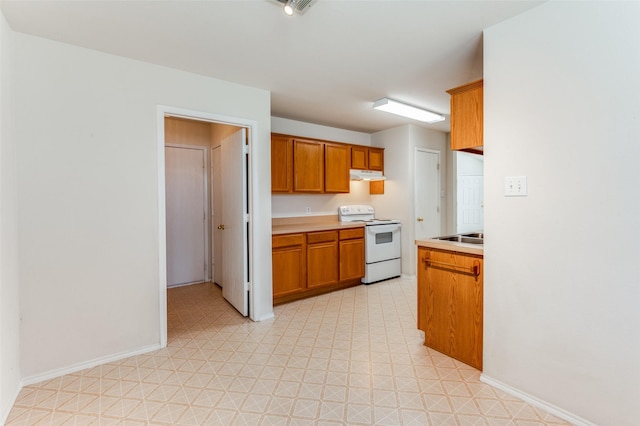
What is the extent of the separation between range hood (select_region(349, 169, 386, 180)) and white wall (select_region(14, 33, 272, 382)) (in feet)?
8.18

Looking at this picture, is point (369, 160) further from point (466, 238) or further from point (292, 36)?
point (292, 36)

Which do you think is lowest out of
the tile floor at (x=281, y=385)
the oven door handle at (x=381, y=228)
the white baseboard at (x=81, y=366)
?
the tile floor at (x=281, y=385)

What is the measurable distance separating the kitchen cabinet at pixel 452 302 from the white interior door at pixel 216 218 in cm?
282

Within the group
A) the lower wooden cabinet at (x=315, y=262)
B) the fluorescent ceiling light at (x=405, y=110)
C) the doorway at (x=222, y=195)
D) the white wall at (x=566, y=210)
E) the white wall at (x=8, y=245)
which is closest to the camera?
the white wall at (x=566, y=210)

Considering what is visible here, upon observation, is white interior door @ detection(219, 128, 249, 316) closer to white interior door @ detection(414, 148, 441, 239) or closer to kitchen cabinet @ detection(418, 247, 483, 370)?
kitchen cabinet @ detection(418, 247, 483, 370)

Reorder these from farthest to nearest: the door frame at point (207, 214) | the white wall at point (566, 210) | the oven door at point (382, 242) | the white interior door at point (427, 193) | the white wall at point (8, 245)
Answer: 1. the white interior door at point (427, 193)
2. the door frame at point (207, 214)
3. the oven door at point (382, 242)
4. the white wall at point (8, 245)
5. the white wall at point (566, 210)

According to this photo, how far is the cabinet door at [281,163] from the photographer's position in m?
3.75

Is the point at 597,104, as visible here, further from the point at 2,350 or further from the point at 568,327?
the point at 2,350

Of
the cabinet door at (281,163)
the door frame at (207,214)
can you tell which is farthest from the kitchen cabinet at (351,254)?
the door frame at (207,214)

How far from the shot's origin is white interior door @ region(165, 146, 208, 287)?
4.27 m

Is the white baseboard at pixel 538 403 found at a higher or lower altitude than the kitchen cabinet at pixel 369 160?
lower

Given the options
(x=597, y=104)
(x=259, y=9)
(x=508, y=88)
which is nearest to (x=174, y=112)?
(x=259, y=9)

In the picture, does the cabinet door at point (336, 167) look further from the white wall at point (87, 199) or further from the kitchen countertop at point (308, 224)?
the white wall at point (87, 199)

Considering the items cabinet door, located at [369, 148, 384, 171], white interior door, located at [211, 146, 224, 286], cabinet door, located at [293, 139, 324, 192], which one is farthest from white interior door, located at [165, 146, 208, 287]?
cabinet door, located at [369, 148, 384, 171]
